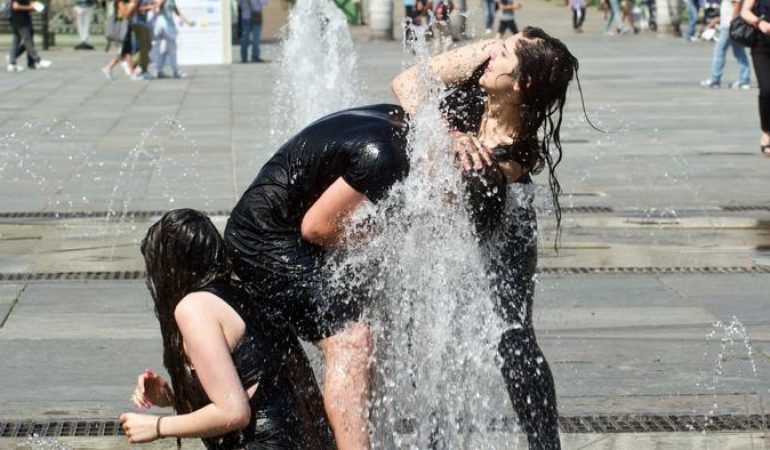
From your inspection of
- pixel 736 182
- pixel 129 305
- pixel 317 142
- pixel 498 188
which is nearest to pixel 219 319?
pixel 317 142

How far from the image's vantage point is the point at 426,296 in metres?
4.56

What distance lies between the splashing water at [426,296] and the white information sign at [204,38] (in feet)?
73.1

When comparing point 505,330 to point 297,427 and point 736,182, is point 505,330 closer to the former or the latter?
point 297,427

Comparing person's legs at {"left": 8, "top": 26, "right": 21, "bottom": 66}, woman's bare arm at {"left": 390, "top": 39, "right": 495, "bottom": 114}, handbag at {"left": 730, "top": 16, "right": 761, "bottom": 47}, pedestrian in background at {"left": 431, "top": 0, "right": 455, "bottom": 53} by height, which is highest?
woman's bare arm at {"left": 390, "top": 39, "right": 495, "bottom": 114}

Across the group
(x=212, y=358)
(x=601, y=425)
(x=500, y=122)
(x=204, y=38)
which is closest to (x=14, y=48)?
(x=204, y=38)

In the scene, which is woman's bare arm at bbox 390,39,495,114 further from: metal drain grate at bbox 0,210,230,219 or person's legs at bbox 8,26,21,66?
person's legs at bbox 8,26,21,66

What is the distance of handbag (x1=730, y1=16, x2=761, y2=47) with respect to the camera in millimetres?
13578

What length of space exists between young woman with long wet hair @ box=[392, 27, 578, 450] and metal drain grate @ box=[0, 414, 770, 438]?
33.1 inches

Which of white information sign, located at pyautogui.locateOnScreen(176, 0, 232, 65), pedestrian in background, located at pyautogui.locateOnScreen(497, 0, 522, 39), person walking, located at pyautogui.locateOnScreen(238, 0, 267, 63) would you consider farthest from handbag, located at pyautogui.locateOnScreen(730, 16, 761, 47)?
pedestrian in background, located at pyautogui.locateOnScreen(497, 0, 522, 39)

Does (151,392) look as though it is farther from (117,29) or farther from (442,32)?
(117,29)

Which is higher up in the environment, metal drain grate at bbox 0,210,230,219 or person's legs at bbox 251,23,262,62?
metal drain grate at bbox 0,210,230,219

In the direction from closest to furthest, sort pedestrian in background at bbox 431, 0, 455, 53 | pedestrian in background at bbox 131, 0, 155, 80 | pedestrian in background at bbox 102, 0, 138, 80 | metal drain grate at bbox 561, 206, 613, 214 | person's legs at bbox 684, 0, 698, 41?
pedestrian in background at bbox 431, 0, 455, 53, metal drain grate at bbox 561, 206, 613, 214, pedestrian in background at bbox 102, 0, 138, 80, pedestrian in background at bbox 131, 0, 155, 80, person's legs at bbox 684, 0, 698, 41

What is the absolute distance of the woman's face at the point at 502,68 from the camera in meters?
4.18

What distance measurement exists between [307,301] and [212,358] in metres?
0.47
